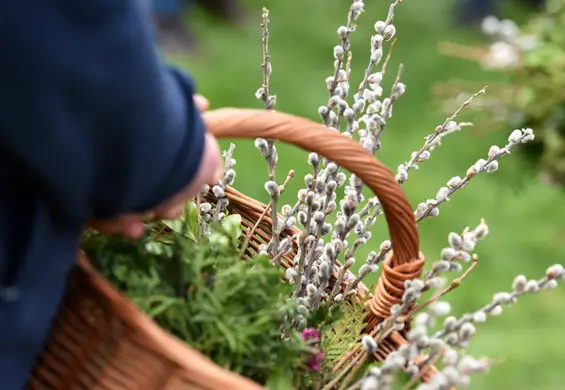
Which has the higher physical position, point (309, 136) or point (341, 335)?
point (309, 136)

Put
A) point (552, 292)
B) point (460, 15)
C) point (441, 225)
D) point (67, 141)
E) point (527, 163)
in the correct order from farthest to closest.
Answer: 1. point (460, 15)
2. point (527, 163)
3. point (441, 225)
4. point (552, 292)
5. point (67, 141)

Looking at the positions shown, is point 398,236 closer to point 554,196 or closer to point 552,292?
point 552,292

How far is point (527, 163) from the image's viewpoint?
9.10 feet

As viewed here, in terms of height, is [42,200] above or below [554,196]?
below

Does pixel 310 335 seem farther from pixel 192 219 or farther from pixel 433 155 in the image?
pixel 433 155

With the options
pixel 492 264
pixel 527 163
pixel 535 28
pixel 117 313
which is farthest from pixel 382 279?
pixel 535 28

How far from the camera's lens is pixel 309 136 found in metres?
0.89

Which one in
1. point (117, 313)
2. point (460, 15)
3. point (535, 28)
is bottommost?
point (117, 313)

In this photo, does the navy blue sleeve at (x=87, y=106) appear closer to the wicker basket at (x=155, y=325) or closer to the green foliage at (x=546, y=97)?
the wicker basket at (x=155, y=325)

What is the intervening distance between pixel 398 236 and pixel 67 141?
1.42 feet

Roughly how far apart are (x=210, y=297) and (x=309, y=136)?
20 centimetres

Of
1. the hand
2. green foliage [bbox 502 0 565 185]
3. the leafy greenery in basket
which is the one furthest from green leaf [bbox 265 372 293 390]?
green foliage [bbox 502 0 565 185]

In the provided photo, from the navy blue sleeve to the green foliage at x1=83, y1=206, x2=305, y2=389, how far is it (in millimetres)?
107

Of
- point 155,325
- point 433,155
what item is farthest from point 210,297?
point 433,155
